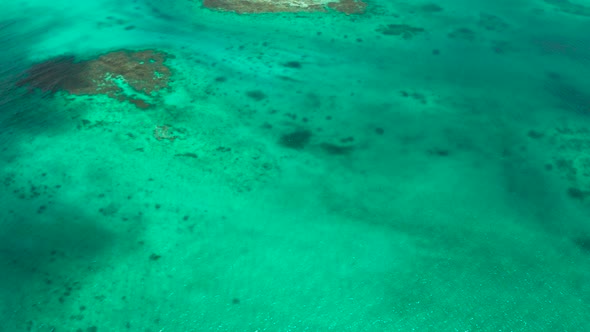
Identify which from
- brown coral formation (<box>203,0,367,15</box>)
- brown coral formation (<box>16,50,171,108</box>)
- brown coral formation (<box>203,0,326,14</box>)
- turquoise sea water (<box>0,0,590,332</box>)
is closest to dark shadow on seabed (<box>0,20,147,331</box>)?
turquoise sea water (<box>0,0,590,332</box>)

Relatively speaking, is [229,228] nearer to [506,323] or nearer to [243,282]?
[243,282]

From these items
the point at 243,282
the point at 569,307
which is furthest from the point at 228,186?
the point at 569,307

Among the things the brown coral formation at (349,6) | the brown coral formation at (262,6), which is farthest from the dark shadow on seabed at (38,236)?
the brown coral formation at (349,6)

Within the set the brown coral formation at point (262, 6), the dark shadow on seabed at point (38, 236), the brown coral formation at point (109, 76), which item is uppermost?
the brown coral formation at point (262, 6)

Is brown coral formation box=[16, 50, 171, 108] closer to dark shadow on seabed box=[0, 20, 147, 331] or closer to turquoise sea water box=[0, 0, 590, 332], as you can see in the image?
turquoise sea water box=[0, 0, 590, 332]

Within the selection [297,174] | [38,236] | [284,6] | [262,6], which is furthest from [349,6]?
[38,236]

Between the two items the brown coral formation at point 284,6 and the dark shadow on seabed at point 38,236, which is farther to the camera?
the brown coral formation at point 284,6

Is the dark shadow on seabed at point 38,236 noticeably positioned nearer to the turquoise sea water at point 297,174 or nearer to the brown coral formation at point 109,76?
the turquoise sea water at point 297,174
